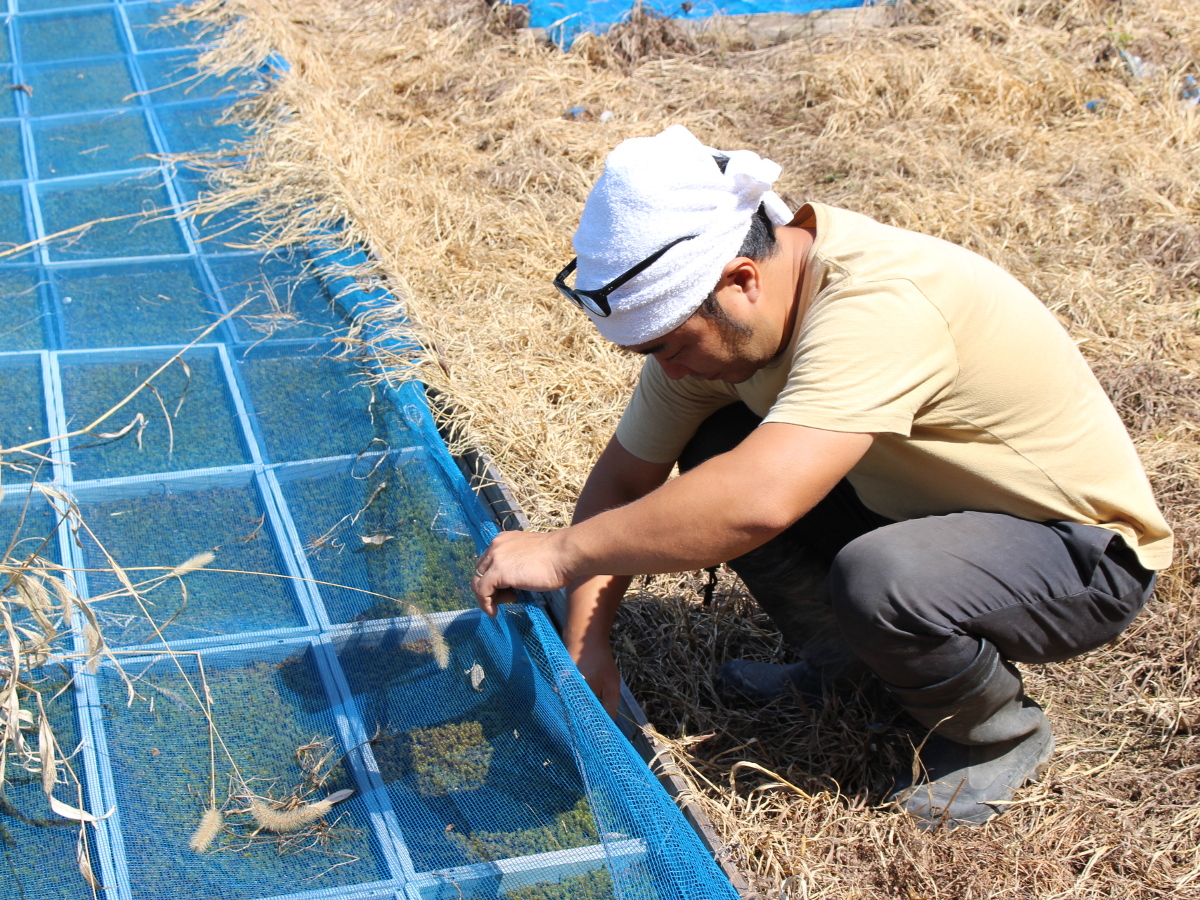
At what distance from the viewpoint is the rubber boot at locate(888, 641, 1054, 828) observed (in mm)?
1542

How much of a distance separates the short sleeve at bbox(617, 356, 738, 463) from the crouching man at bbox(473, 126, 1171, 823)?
0.43 feet

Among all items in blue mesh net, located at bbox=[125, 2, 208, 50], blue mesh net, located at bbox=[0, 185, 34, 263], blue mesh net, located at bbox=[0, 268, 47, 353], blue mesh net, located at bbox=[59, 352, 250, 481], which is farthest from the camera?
blue mesh net, located at bbox=[125, 2, 208, 50]

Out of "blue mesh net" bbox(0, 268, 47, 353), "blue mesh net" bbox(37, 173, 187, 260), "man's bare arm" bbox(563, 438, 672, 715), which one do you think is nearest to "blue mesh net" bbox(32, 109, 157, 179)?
"blue mesh net" bbox(37, 173, 187, 260)

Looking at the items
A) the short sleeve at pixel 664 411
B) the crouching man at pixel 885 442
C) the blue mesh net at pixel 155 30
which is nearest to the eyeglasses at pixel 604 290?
the crouching man at pixel 885 442

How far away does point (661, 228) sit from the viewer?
4.48ft

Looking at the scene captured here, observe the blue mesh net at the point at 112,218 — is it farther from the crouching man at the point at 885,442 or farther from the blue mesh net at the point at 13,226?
the crouching man at the point at 885,442

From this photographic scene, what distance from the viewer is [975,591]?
1443 mm

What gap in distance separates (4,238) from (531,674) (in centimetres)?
282

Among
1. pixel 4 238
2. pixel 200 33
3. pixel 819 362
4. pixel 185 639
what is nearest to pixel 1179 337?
pixel 819 362

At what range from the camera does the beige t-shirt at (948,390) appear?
1.30 metres

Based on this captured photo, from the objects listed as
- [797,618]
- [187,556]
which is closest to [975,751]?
[797,618]

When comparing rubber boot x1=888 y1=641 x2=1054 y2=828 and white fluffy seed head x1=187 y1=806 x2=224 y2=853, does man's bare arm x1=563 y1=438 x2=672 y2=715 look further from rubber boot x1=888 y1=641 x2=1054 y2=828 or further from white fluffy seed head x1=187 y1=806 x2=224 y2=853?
white fluffy seed head x1=187 y1=806 x2=224 y2=853

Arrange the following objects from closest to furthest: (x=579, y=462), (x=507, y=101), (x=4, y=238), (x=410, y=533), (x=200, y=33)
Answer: (x=410, y=533) < (x=579, y=462) < (x=4, y=238) < (x=507, y=101) < (x=200, y=33)

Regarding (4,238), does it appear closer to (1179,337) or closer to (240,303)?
(240,303)
